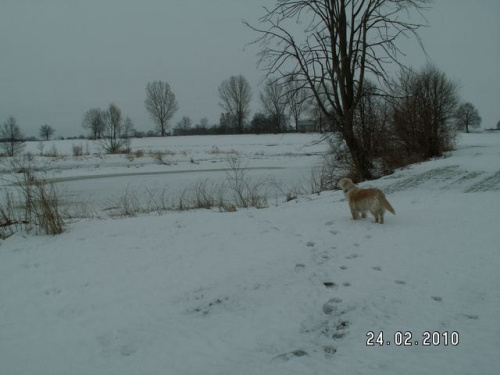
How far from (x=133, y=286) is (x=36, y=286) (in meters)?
1.06

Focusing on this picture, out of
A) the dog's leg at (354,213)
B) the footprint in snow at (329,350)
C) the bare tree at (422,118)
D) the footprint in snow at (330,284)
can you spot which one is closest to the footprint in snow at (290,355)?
the footprint in snow at (329,350)

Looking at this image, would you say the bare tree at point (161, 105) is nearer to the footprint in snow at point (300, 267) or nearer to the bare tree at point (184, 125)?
the bare tree at point (184, 125)

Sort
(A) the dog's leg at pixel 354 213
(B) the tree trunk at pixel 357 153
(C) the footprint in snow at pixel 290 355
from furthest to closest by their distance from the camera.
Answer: (B) the tree trunk at pixel 357 153
(A) the dog's leg at pixel 354 213
(C) the footprint in snow at pixel 290 355

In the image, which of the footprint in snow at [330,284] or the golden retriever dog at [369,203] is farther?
the golden retriever dog at [369,203]

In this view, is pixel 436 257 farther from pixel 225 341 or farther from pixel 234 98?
pixel 234 98

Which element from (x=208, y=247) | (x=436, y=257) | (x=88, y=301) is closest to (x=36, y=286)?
(x=88, y=301)

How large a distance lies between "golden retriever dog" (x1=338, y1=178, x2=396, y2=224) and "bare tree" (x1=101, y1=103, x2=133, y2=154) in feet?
97.0

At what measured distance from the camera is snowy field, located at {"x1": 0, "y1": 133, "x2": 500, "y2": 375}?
2.11 m

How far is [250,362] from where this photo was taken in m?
2.08

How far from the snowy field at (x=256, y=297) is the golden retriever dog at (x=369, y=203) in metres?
0.20

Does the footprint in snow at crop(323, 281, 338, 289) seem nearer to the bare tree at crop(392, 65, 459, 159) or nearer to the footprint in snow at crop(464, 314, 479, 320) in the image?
the footprint in snow at crop(464, 314, 479, 320)


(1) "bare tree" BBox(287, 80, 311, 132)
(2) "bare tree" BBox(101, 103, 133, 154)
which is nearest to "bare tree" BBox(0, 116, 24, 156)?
(2) "bare tree" BBox(101, 103, 133, 154)

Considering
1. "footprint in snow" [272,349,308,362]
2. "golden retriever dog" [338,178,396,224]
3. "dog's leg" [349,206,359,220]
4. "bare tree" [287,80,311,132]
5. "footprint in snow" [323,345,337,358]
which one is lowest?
"footprint in snow" [272,349,308,362]

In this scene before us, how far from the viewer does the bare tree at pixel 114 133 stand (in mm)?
31656
